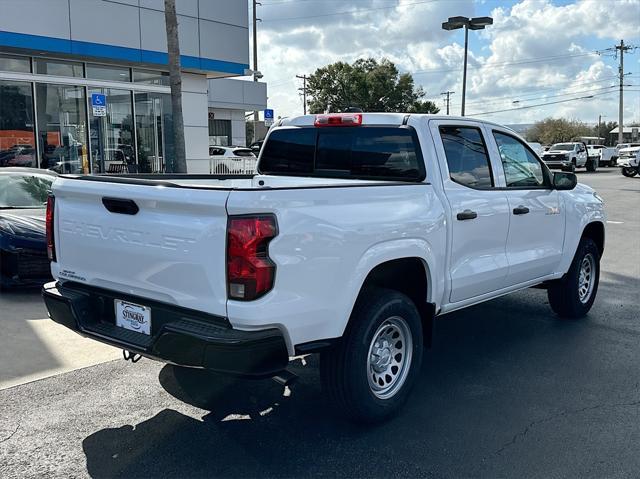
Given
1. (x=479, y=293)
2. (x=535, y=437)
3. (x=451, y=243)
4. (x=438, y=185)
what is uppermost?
(x=438, y=185)

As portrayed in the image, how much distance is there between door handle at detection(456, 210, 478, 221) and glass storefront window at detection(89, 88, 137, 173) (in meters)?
13.6

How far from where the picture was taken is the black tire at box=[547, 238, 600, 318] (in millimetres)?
6395

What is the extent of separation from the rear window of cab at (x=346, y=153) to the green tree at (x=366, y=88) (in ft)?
158

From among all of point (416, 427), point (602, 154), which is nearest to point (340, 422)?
point (416, 427)

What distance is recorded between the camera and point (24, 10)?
13859mm

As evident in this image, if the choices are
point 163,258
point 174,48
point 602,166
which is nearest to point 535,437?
point 163,258

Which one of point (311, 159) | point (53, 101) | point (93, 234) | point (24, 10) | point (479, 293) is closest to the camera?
point (93, 234)

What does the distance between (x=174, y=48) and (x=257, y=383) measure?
9543 mm

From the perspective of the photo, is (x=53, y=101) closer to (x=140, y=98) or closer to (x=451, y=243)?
(x=140, y=98)

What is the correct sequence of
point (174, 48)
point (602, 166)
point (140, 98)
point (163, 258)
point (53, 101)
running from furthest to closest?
1. point (602, 166)
2. point (140, 98)
3. point (53, 101)
4. point (174, 48)
5. point (163, 258)

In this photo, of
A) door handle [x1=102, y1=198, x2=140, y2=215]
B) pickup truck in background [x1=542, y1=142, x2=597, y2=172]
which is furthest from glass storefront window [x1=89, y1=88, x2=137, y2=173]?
pickup truck in background [x1=542, y1=142, x2=597, y2=172]

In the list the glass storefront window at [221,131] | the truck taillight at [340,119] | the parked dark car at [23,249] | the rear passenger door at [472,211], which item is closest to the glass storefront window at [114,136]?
the parked dark car at [23,249]

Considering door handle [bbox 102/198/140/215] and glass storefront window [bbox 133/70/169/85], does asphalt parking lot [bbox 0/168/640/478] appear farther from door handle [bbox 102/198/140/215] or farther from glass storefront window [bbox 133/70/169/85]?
glass storefront window [bbox 133/70/169/85]

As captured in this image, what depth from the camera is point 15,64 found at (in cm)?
1467
